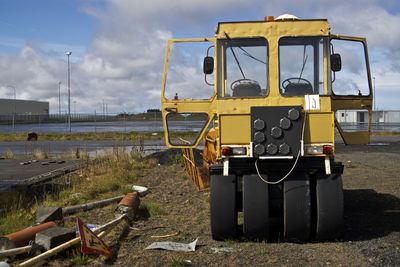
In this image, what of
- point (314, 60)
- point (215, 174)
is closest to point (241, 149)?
point (215, 174)

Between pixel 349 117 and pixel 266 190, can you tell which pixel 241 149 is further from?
pixel 349 117

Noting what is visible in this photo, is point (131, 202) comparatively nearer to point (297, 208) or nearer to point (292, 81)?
point (297, 208)

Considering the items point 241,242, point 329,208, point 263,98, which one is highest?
point 263,98

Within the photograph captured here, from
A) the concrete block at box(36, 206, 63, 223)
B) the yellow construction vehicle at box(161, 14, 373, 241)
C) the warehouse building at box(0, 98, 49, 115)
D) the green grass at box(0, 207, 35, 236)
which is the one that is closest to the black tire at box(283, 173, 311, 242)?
the yellow construction vehicle at box(161, 14, 373, 241)

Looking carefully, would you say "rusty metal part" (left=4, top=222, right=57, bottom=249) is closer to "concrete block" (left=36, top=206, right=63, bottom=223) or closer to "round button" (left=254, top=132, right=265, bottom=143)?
"concrete block" (left=36, top=206, right=63, bottom=223)

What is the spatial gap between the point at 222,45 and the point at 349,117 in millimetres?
56193

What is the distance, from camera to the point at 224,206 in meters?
7.58

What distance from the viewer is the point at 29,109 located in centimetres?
12556

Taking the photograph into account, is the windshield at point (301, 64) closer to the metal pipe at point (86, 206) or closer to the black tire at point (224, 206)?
the black tire at point (224, 206)

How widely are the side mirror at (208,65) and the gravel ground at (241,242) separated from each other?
2.52 m

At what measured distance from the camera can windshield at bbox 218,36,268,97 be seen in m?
7.99

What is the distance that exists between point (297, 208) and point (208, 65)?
246 centimetres

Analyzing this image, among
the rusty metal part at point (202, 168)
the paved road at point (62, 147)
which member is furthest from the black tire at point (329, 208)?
the paved road at point (62, 147)

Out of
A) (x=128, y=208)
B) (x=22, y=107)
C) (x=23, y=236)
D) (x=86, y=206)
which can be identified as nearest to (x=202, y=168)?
(x=86, y=206)
